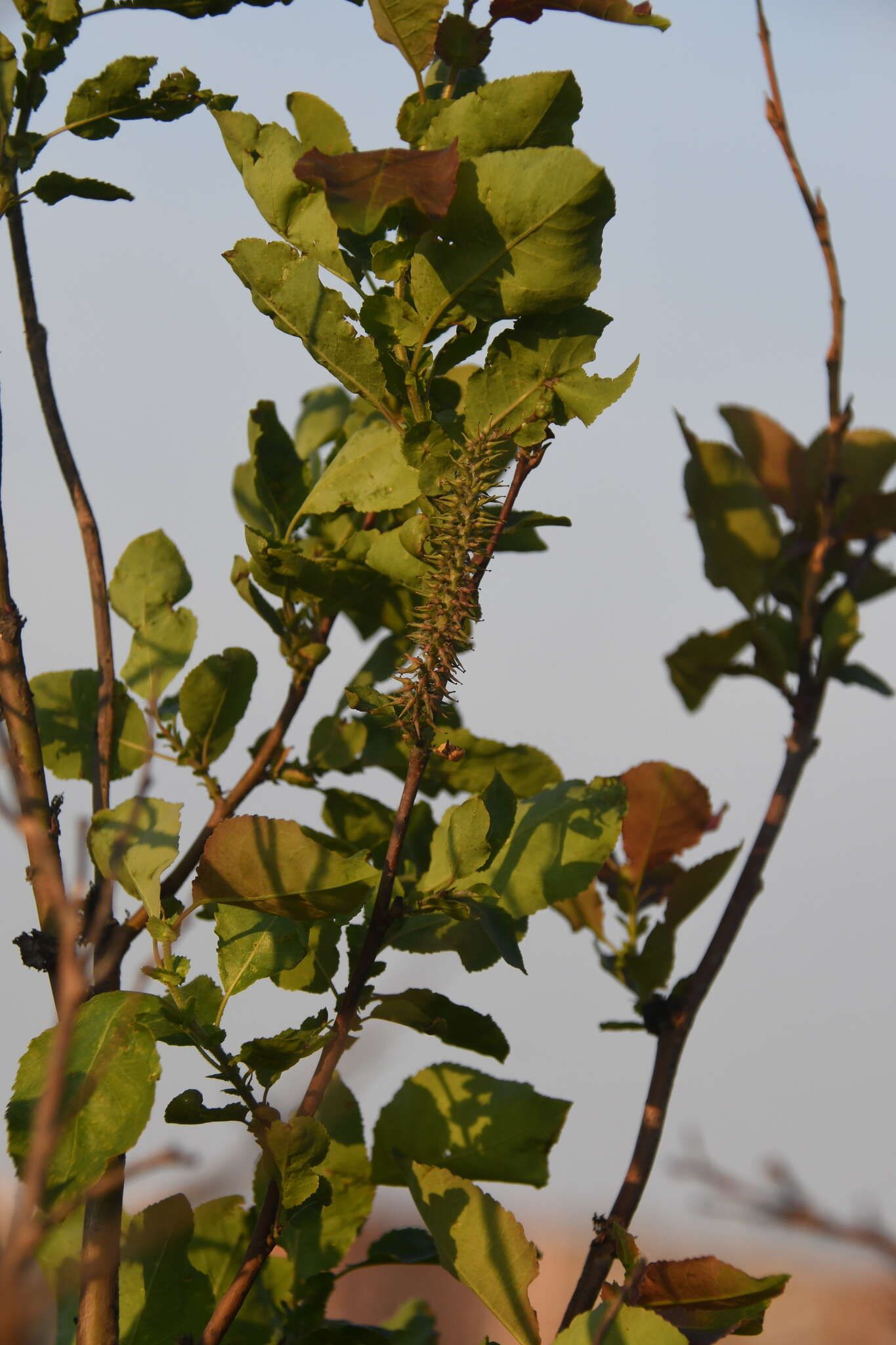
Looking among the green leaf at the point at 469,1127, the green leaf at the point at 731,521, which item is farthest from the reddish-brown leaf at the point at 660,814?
the green leaf at the point at 469,1127

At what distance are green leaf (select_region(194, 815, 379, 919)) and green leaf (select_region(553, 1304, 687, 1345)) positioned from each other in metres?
0.33

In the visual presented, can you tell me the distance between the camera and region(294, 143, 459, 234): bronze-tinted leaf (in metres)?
0.75

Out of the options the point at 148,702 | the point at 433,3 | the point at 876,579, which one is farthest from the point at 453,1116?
the point at 433,3

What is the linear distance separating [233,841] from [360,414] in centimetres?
65

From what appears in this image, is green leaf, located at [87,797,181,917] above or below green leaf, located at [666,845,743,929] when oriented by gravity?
below

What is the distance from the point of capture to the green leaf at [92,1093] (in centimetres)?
72

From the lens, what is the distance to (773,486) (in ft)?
4.32

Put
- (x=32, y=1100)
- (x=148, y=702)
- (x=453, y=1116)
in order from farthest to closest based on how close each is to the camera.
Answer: (x=148, y=702) < (x=453, y=1116) < (x=32, y=1100)

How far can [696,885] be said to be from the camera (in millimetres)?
1149

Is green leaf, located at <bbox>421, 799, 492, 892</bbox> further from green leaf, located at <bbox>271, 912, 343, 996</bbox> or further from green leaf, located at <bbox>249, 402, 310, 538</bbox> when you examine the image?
green leaf, located at <bbox>249, 402, 310, 538</bbox>

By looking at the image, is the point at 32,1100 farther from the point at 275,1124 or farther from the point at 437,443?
the point at 437,443

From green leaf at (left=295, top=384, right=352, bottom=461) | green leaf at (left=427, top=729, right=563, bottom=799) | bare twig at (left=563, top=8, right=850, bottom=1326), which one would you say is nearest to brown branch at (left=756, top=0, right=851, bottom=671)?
bare twig at (left=563, top=8, right=850, bottom=1326)

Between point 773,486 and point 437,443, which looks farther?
point 773,486

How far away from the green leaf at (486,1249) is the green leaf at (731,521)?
24.2 inches
